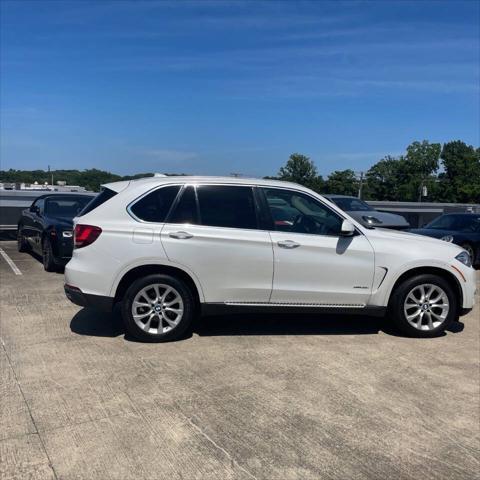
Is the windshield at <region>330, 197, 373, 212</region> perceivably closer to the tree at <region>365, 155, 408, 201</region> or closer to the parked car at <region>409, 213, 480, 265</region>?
the parked car at <region>409, 213, 480, 265</region>

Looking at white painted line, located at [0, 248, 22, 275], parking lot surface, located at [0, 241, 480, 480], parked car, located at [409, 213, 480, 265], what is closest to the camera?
parking lot surface, located at [0, 241, 480, 480]

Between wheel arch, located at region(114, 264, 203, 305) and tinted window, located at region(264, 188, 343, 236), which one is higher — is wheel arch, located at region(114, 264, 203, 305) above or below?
below

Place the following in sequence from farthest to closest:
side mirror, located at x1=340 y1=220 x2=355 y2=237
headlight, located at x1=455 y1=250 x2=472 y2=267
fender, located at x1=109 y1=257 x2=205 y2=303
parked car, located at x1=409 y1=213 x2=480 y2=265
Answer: parked car, located at x1=409 y1=213 x2=480 y2=265 < headlight, located at x1=455 y1=250 x2=472 y2=267 < side mirror, located at x1=340 y1=220 x2=355 y2=237 < fender, located at x1=109 y1=257 x2=205 y2=303

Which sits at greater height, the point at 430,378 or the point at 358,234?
the point at 358,234

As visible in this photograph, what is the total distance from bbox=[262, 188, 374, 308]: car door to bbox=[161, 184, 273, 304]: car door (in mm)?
172

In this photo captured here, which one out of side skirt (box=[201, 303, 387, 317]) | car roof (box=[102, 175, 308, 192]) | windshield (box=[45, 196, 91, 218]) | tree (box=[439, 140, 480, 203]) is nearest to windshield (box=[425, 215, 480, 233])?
side skirt (box=[201, 303, 387, 317])

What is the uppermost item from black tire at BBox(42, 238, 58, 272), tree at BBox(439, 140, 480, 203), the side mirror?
tree at BBox(439, 140, 480, 203)

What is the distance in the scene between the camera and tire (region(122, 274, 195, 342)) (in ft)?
18.1

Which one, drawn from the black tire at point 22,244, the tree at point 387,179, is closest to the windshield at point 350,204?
the black tire at point 22,244

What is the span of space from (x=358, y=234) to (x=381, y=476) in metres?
3.16

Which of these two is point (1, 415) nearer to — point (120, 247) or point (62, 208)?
point (120, 247)

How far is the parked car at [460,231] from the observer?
12320 millimetres

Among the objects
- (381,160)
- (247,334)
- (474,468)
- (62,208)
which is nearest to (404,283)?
(247,334)

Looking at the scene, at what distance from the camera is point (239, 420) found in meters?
3.88
